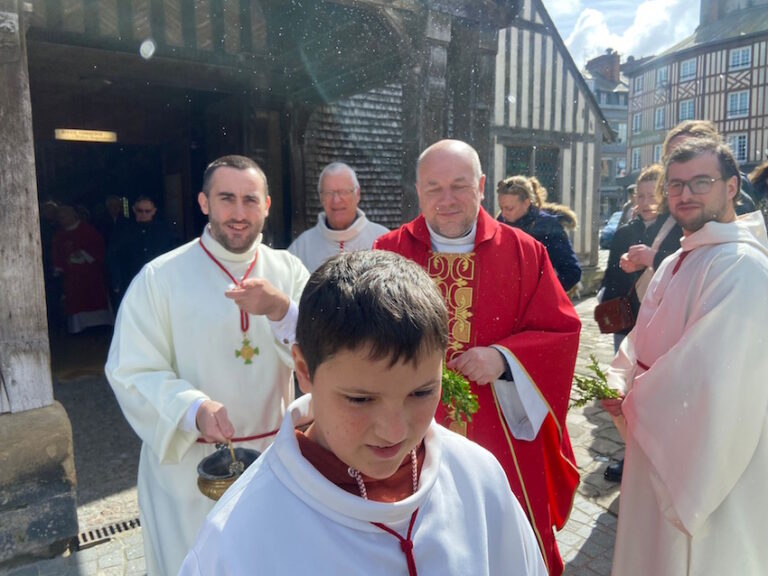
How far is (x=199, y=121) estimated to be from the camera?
784 centimetres

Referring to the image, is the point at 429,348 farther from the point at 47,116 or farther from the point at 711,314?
the point at 47,116

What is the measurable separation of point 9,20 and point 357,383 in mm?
3274

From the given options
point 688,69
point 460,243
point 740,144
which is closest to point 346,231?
point 460,243

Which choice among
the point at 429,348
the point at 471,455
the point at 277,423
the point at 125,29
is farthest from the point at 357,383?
the point at 125,29

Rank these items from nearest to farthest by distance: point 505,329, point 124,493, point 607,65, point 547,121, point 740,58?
point 505,329, point 124,493, point 547,121, point 740,58, point 607,65

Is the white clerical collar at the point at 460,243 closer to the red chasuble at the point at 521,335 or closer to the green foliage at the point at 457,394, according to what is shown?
the red chasuble at the point at 521,335

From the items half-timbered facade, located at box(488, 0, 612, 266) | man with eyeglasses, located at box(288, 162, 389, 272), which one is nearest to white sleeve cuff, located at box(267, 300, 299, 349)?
man with eyeglasses, located at box(288, 162, 389, 272)

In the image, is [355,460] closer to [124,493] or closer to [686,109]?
[124,493]

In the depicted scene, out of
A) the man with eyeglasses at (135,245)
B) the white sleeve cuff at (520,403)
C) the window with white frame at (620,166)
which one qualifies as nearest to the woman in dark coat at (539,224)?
the white sleeve cuff at (520,403)

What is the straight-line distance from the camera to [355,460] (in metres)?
1.11

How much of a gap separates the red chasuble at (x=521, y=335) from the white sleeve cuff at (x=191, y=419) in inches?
43.7

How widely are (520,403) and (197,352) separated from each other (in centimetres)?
149

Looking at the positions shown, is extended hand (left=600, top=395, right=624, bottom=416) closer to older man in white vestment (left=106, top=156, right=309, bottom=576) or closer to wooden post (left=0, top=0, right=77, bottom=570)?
older man in white vestment (left=106, top=156, right=309, bottom=576)

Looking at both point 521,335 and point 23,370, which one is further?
point 23,370
